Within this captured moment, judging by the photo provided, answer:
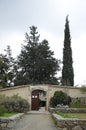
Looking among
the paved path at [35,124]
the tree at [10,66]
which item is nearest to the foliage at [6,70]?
the tree at [10,66]

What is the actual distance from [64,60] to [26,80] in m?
7.24

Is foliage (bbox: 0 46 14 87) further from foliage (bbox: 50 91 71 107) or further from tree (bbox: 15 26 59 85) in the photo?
foliage (bbox: 50 91 71 107)

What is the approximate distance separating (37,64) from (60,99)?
1736 cm

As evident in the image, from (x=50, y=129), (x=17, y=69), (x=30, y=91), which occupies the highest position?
(x=17, y=69)

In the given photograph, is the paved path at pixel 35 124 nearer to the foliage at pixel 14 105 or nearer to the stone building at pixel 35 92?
the foliage at pixel 14 105

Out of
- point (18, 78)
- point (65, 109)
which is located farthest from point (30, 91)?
point (18, 78)

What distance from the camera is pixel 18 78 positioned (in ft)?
172

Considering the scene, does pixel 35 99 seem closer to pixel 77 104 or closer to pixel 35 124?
pixel 77 104

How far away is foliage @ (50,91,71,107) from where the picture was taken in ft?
120

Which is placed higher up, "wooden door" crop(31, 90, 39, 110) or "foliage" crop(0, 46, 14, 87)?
"foliage" crop(0, 46, 14, 87)

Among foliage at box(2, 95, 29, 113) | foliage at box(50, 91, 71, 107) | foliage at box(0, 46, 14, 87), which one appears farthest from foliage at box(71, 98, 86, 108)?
foliage at box(0, 46, 14, 87)

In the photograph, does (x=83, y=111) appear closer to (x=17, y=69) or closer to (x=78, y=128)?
(x=78, y=128)

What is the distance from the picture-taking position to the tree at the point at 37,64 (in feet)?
173

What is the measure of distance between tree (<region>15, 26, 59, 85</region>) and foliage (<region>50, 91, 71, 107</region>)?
14.3 meters
